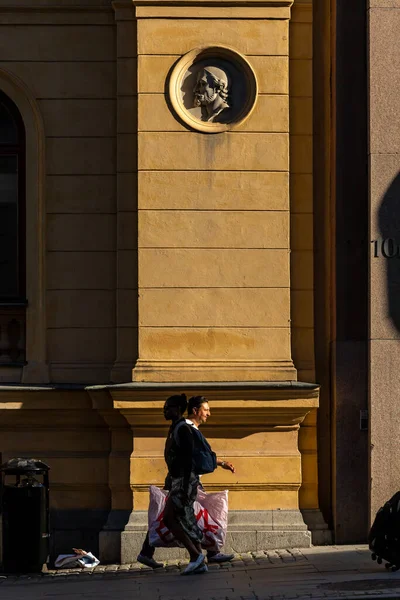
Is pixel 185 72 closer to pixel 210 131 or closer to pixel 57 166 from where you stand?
pixel 210 131

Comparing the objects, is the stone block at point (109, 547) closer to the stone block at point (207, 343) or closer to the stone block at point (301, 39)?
the stone block at point (207, 343)

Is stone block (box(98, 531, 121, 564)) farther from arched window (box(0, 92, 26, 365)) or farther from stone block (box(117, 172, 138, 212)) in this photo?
stone block (box(117, 172, 138, 212))

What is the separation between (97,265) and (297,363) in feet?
7.35

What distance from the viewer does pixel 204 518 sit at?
12805mm

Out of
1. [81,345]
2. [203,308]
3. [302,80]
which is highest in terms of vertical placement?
[302,80]

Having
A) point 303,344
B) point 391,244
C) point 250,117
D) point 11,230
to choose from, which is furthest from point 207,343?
point 11,230

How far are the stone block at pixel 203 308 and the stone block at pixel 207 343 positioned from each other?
2.4 inches

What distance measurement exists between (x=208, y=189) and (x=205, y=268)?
0.78 metres

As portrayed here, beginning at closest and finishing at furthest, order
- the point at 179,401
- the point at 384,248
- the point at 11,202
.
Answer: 1. the point at 179,401
2. the point at 384,248
3. the point at 11,202

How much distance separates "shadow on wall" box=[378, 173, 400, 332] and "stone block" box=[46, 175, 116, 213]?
106 inches

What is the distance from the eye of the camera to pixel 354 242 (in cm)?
1414

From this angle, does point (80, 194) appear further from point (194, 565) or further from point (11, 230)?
point (194, 565)

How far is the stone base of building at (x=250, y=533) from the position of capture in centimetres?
1368

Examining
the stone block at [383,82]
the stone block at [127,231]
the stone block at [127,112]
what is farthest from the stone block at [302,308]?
the stone block at [127,112]
